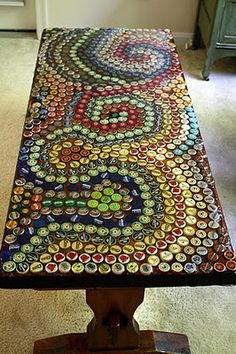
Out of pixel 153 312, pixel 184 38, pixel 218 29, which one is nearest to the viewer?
pixel 153 312

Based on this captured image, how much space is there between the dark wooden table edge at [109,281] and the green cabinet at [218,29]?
1687 millimetres

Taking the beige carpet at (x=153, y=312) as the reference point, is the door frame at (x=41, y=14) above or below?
above

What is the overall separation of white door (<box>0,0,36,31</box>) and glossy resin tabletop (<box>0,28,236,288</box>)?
50.3 inches

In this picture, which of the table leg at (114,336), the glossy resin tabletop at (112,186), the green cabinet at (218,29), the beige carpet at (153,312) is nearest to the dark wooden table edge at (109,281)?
the glossy resin tabletop at (112,186)

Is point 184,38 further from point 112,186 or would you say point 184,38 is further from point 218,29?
point 112,186

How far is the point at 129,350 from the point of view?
3.97ft

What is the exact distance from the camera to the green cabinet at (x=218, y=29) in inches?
88.7

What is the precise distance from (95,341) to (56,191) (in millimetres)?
410

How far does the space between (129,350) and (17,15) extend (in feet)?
7.08

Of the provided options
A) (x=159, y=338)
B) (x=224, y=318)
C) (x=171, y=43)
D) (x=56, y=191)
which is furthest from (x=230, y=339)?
(x=171, y=43)

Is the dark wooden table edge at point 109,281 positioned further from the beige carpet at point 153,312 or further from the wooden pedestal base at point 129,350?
the beige carpet at point 153,312

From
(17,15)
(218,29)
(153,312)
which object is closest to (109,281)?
(153,312)

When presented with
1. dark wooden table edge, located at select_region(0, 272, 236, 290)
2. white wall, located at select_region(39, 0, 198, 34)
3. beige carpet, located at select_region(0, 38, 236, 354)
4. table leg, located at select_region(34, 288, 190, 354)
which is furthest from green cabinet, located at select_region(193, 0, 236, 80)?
dark wooden table edge, located at select_region(0, 272, 236, 290)

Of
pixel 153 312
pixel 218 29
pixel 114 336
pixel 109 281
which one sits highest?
pixel 109 281
